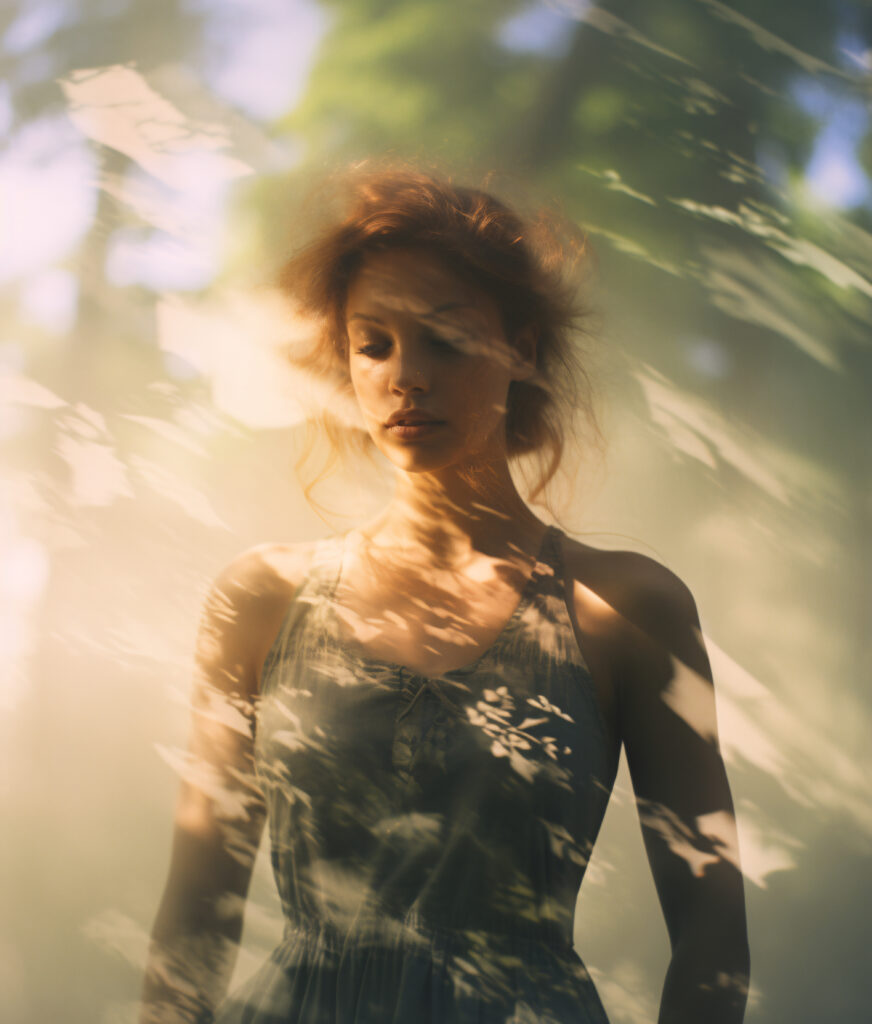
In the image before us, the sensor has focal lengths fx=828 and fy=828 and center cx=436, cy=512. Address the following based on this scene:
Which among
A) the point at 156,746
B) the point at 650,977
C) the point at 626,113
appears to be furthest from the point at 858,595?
the point at 156,746

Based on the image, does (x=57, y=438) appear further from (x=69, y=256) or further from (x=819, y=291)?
(x=819, y=291)

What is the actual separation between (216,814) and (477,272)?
0.58 meters

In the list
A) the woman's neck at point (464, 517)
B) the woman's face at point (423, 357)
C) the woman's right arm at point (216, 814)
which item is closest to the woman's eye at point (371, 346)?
the woman's face at point (423, 357)

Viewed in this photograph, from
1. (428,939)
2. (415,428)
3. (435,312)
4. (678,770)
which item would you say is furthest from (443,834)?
(435,312)

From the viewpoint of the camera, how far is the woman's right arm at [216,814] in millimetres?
786

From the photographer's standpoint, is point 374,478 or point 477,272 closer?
point 477,272

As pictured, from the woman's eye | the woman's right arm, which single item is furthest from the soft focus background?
the woman's eye

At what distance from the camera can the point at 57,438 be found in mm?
979

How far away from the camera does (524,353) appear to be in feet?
2.62

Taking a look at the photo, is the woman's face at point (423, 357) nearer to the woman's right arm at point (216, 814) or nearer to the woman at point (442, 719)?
the woman at point (442, 719)

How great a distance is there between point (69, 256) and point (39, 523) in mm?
324

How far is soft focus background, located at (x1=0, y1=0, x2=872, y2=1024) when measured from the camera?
803 mm

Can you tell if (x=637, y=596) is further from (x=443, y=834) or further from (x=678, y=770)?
(x=443, y=834)

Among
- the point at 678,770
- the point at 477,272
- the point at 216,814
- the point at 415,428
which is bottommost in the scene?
the point at 216,814
